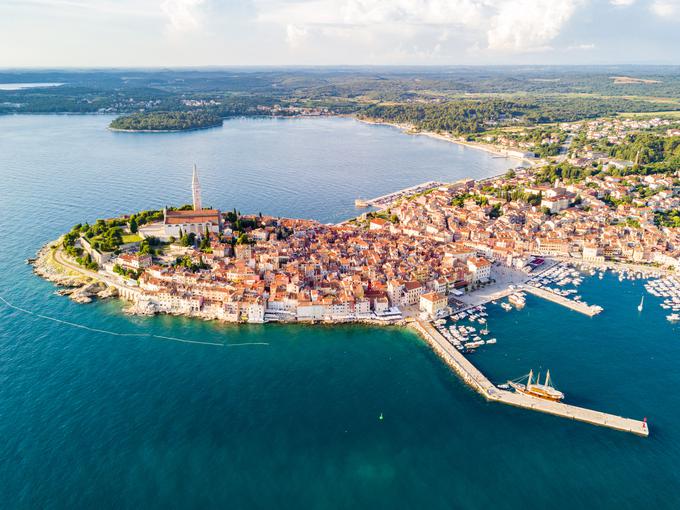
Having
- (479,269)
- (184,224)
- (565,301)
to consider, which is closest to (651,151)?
(565,301)

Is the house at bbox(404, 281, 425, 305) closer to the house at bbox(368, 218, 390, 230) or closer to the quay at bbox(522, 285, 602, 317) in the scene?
the quay at bbox(522, 285, 602, 317)

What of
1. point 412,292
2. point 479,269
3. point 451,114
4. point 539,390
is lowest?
point 539,390

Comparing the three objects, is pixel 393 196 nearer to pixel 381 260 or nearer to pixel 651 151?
pixel 381 260

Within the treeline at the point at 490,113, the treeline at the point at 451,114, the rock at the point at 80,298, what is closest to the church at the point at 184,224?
the rock at the point at 80,298

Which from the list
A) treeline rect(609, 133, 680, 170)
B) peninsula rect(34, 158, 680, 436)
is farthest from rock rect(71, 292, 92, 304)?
treeline rect(609, 133, 680, 170)

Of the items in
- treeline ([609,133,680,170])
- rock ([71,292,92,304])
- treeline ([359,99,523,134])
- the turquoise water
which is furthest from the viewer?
treeline ([359,99,523,134])

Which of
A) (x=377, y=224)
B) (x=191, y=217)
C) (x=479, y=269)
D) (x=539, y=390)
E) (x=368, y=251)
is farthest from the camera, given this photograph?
(x=377, y=224)

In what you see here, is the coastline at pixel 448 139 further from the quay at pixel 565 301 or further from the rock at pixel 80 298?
the rock at pixel 80 298
